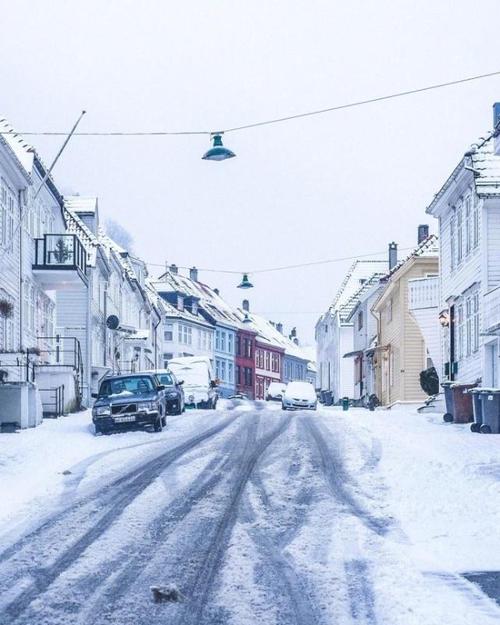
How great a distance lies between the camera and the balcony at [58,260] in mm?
36438

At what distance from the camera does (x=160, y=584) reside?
9812mm

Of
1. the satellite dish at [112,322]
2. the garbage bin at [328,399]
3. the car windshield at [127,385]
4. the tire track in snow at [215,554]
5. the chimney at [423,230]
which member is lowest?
the tire track in snow at [215,554]

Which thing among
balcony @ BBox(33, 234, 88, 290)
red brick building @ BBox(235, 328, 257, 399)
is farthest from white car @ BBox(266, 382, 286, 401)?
balcony @ BBox(33, 234, 88, 290)

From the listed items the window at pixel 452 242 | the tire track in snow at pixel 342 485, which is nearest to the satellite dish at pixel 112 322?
the window at pixel 452 242

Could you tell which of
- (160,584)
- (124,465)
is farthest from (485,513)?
(124,465)

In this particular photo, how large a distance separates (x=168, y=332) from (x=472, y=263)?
62.5m

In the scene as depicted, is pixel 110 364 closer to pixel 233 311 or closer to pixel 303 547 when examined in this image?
pixel 303 547

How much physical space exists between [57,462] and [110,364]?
3914 centimetres

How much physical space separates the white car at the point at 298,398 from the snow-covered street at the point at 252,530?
83.1ft

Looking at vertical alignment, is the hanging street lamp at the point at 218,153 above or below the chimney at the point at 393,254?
below

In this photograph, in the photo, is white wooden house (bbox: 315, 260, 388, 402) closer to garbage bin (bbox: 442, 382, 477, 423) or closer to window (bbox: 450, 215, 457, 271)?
window (bbox: 450, 215, 457, 271)

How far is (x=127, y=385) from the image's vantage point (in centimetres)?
2853

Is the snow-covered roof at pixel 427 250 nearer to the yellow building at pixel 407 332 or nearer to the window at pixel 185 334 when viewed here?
the yellow building at pixel 407 332

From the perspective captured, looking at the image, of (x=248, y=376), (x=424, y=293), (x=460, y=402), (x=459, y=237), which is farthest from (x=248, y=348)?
(x=460, y=402)
